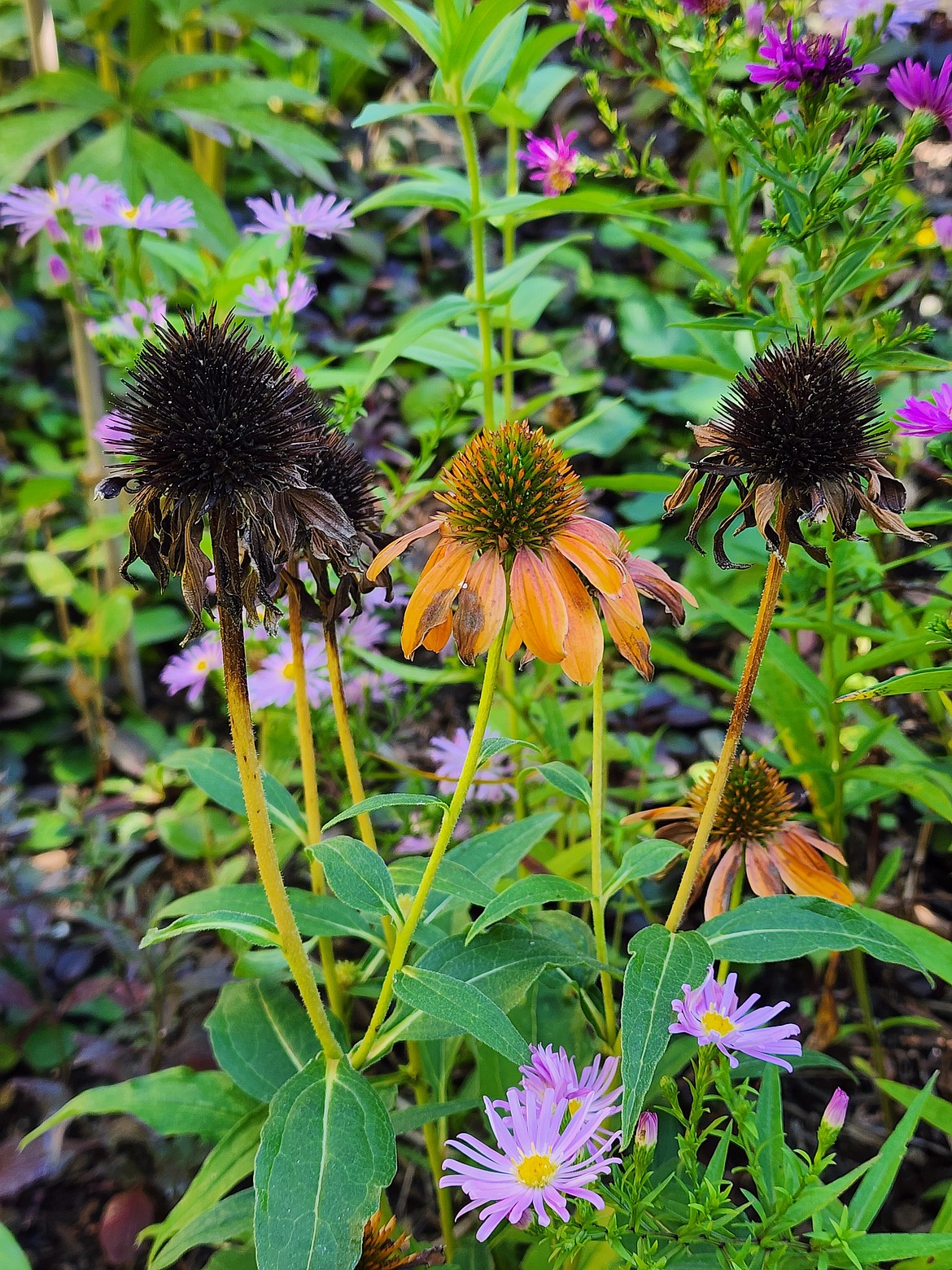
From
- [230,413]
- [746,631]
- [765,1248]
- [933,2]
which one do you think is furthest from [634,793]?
[933,2]

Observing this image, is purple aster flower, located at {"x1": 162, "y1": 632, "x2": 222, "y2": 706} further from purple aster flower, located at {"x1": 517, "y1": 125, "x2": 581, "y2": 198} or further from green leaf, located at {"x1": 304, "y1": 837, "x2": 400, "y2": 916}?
purple aster flower, located at {"x1": 517, "y1": 125, "x2": 581, "y2": 198}

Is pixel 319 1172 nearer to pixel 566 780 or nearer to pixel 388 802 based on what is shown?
pixel 388 802

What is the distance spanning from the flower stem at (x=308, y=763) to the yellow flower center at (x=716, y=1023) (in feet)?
1.09

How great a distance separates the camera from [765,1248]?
2.06 feet

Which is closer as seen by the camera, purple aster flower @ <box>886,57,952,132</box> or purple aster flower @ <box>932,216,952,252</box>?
purple aster flower @ <box>886,57,952,132</box>

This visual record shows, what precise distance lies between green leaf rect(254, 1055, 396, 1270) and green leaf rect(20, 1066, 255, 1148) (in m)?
0.20

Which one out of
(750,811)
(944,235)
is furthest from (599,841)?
(944,235)

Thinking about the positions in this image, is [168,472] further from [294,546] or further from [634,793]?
[634,793]

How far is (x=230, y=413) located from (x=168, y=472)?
6cm

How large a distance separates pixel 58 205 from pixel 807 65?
0.88 metres

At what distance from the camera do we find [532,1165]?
0.66m

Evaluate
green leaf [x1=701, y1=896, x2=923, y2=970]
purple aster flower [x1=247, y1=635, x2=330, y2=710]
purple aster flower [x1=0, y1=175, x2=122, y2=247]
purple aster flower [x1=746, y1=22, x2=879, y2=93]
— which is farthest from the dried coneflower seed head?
purple aster flower [x1=0, y1=175, x2=122, y2=247]

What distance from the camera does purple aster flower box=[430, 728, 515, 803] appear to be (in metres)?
1.20

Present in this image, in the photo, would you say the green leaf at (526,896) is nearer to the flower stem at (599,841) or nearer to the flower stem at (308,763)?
the flower stem at (599,841)
